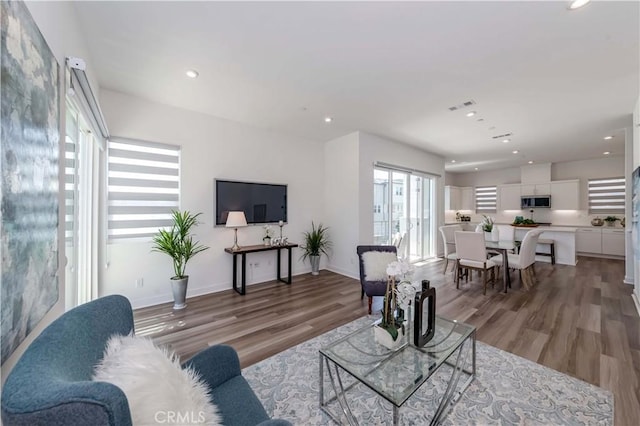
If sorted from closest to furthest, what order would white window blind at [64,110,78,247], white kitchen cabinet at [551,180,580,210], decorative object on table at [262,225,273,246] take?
white window blind at [64,110,78,247]
decorative object on table at [262,225,273,246]
white kitchen cabinet at [551,180,580,210]

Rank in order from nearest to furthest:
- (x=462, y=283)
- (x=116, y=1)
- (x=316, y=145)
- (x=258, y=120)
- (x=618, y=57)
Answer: (x=116, y=1), (x=618, y=57), (x=258, y=120), (x=462, y=283), (x=316, y=145)

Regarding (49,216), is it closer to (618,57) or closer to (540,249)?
(618,57)

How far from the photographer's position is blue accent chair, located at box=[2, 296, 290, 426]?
515 mm

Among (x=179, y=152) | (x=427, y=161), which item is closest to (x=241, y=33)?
(x=179, y=152)

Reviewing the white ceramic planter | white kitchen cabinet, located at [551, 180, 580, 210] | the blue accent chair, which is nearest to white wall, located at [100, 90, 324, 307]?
the blue accent chair

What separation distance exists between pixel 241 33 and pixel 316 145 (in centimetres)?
330

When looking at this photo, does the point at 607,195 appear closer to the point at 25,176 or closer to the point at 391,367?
the point at 391,367

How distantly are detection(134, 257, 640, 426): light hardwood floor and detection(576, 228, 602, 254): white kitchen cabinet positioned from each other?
3.01m

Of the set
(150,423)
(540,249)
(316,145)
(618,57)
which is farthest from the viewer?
(540,249)

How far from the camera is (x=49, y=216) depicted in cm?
127

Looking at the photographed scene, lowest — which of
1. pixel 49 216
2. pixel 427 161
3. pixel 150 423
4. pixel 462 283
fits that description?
pixel 462 283

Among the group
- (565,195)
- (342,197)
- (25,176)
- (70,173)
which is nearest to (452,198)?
(565,195)

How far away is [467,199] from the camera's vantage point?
9406mm

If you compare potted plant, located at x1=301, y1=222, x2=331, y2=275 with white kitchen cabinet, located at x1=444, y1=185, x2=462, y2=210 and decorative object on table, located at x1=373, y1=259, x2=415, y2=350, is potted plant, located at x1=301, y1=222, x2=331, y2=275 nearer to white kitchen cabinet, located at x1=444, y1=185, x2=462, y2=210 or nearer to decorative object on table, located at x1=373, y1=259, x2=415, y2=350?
decorative object on table, located at x1=373, y1=259, x2=415, y2=350
